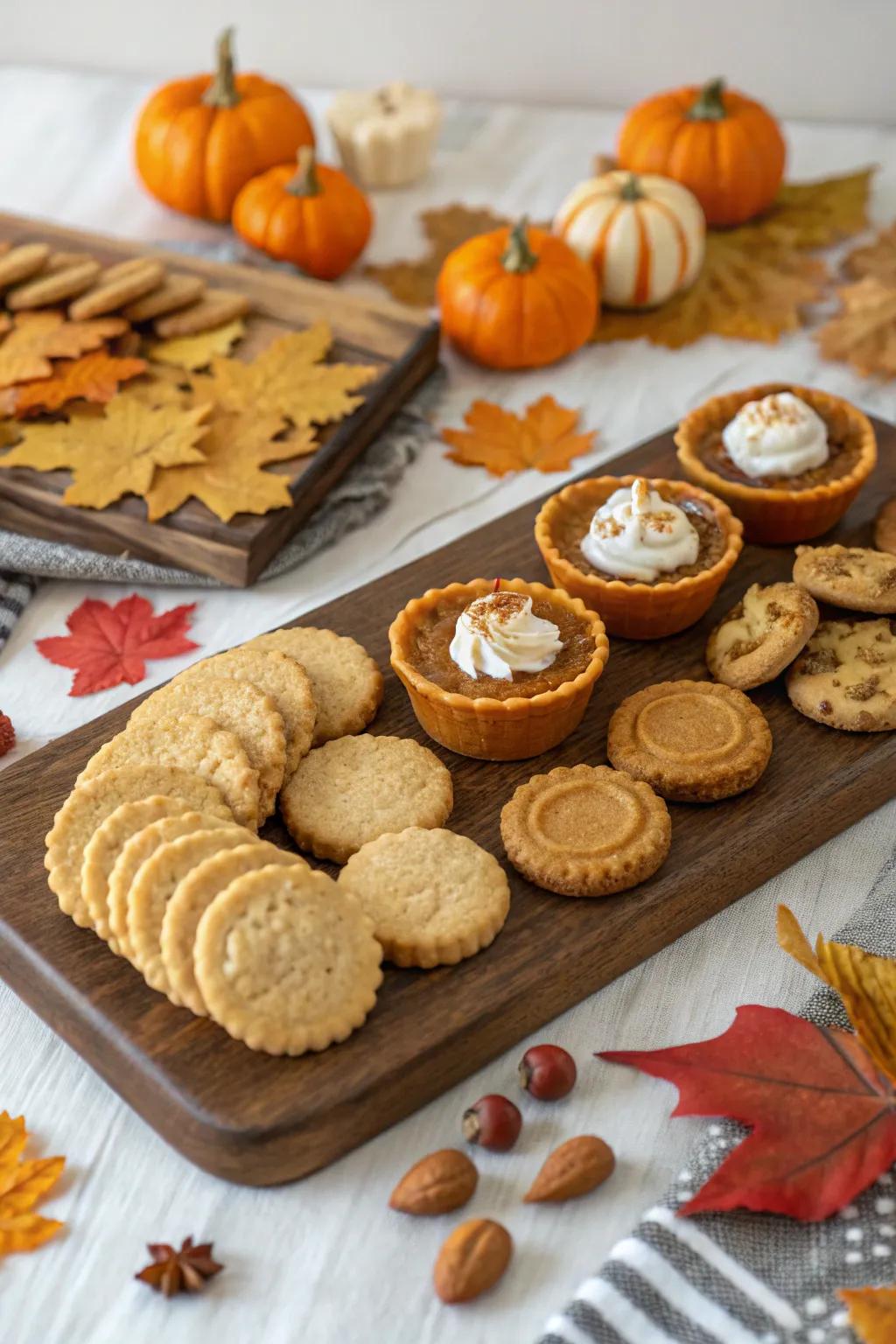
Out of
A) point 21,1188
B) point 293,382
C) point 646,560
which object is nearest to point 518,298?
point 293,382

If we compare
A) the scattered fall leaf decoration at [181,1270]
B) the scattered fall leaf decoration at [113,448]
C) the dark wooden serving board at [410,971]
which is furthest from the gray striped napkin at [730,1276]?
the scattered fall leaf decoration at [113,448]

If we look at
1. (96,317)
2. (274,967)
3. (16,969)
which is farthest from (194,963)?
(96,317)

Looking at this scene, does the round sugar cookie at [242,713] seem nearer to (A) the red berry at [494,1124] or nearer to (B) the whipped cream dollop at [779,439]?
(A) the red berry at [494,1124]

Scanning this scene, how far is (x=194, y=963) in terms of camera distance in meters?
2.14

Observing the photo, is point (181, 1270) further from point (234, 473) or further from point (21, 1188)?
point (234, 473)

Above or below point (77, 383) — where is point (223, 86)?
above

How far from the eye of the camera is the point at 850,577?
2.82 metres

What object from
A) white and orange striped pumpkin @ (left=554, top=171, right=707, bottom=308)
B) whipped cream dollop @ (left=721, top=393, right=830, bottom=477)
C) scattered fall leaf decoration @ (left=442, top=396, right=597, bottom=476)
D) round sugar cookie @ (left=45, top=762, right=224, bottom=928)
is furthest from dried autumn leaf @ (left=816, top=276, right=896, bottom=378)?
round sugar cookie @ (left=45, top=762, right=224, bottom=928)

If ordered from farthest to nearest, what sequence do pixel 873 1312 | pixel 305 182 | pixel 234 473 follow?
pixel 305 182, pixel 234 473, pixel 873 1312

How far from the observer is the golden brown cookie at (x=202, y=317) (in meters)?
3.83

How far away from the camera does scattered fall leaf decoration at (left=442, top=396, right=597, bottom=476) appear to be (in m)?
3.78

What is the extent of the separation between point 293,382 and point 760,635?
1.50 meters

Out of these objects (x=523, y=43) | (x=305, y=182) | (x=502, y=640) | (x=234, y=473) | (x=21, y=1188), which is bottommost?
(x=21, y=1188)

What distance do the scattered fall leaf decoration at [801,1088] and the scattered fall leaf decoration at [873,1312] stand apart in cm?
15
